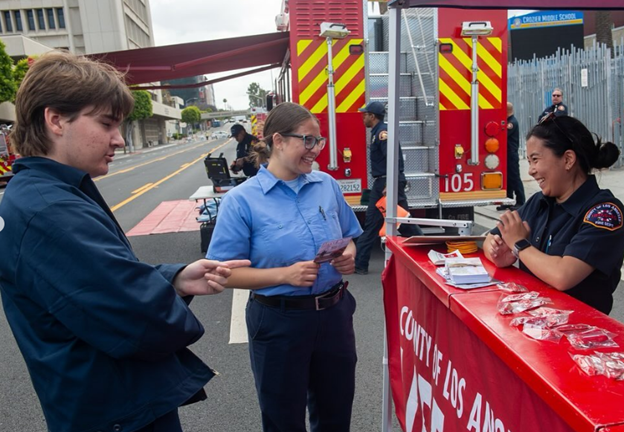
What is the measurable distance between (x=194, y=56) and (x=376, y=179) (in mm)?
3356

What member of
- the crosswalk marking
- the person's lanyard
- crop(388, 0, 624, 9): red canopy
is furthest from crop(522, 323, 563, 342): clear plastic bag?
the crosswalk marking

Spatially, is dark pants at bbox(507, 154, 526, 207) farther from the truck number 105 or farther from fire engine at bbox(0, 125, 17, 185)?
fire engine at bbox(0, 125, 17, 185)

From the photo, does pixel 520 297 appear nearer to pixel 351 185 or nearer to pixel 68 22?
pixel 351 185

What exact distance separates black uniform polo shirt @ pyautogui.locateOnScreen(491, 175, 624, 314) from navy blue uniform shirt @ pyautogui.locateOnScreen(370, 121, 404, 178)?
11.0 ft

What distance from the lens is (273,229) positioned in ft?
6.88

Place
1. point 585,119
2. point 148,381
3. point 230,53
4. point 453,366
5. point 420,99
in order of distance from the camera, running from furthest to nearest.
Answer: point 585,119, point 230,53, point 420,99, point 453,366, point 148,381

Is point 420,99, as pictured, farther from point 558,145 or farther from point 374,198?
point 558,145

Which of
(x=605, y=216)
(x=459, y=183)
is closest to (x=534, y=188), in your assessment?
(x=459, y=183)

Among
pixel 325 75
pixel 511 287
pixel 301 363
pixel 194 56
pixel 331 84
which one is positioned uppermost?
pixel 194 56

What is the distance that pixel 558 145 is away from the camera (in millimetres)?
2047

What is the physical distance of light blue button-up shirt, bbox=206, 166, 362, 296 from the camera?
208 centimetres

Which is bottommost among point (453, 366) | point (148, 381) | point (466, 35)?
point (453, 366)

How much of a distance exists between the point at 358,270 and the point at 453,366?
13.5ft

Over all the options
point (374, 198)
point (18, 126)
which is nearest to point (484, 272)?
point (18, 126)
